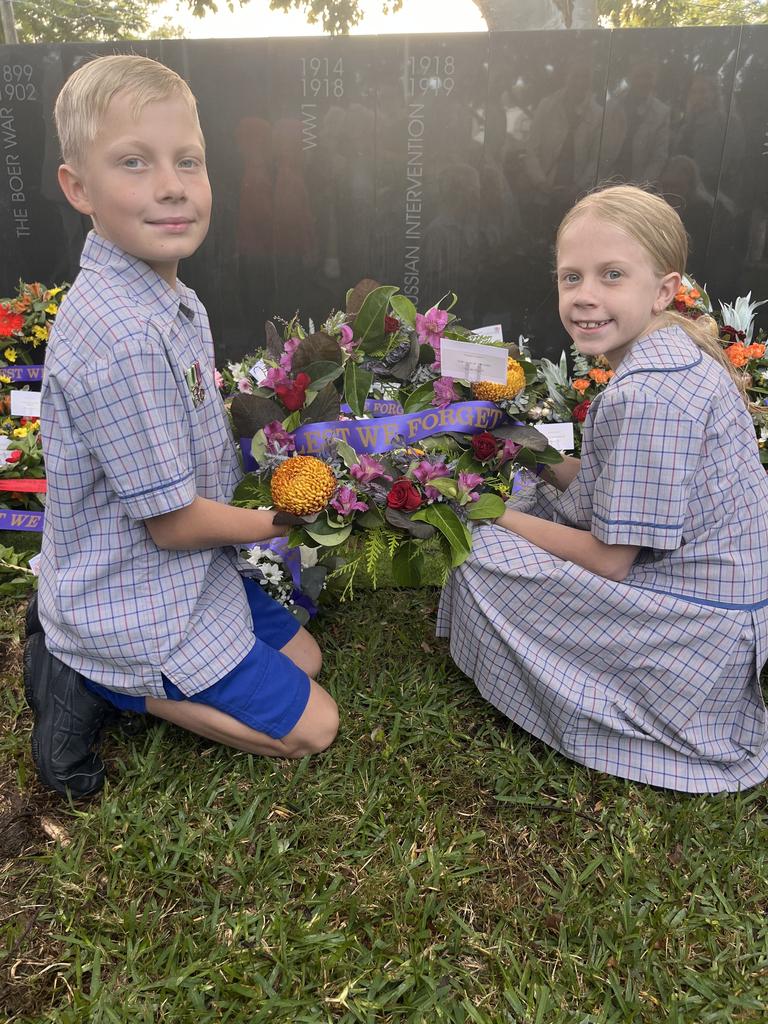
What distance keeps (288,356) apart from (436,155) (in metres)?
2.58

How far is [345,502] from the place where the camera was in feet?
5.40

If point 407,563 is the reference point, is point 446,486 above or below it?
above

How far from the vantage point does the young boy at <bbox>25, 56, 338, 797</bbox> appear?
58.6 inches

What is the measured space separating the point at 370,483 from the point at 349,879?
871 millimetres

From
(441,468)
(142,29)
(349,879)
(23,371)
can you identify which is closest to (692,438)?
(441,468)

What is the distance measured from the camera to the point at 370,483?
5.58ft

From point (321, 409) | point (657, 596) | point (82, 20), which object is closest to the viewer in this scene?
point (657, 596)

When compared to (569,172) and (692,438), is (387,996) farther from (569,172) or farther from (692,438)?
(569,172)

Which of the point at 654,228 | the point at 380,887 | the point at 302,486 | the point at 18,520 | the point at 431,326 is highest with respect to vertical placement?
the point at 654,228

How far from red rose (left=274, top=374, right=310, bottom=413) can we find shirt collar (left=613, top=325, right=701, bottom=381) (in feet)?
2.38

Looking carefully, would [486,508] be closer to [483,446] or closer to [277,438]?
[483,446]

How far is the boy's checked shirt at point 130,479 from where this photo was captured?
1.48 m

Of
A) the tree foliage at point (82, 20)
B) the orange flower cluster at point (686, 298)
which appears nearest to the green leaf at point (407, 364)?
the orange flower cluster at point (686, 298)

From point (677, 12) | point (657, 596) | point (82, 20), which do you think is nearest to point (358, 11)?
point (677, 12)
